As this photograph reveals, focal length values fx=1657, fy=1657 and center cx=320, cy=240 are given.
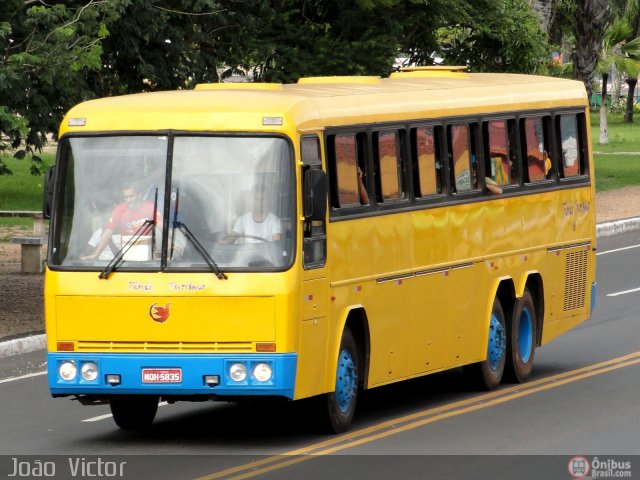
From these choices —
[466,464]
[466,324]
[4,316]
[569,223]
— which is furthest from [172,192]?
[4,316]

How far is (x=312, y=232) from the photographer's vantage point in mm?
11789

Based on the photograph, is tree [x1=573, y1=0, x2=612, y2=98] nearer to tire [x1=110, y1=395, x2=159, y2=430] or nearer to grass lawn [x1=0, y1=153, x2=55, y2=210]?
grass lawn [x1=0, y1=153, x2=55, y2=210]

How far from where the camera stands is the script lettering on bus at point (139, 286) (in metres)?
11.5

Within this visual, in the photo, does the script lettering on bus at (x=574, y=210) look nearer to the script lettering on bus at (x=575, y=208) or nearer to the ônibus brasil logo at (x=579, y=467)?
the script lettering on bus at (x=575, y=208)

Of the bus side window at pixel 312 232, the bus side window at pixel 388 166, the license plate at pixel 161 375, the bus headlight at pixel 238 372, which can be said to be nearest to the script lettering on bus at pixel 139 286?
the license plate at pixel 161 375

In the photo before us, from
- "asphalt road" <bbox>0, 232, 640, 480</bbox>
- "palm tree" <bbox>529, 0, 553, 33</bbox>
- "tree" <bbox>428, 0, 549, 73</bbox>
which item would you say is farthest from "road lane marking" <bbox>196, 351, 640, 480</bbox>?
"palm tree" <bbox>529, 0, 553, 33</bbox>

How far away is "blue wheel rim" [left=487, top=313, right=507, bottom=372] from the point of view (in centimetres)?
1509

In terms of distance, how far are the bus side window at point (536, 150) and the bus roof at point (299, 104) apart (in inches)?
9.9

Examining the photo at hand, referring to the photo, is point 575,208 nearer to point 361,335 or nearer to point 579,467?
point 361,335

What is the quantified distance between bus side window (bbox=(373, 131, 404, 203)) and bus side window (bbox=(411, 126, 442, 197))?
0.96 feet

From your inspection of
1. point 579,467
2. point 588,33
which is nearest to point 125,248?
point 579,467

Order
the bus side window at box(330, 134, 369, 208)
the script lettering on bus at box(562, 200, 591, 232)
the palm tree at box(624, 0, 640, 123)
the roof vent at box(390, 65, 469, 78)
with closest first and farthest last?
the bus side window at box(330, 134, 369, 208) → the roof vent at box(390, 65, 469, 78) → the script lettering on bus at box(562, 200, 591, 232) → the palm tree at box(624, 0, 640, 123)

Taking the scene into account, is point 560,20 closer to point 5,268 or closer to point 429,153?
point 5,268

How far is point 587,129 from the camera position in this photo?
17.2 m
